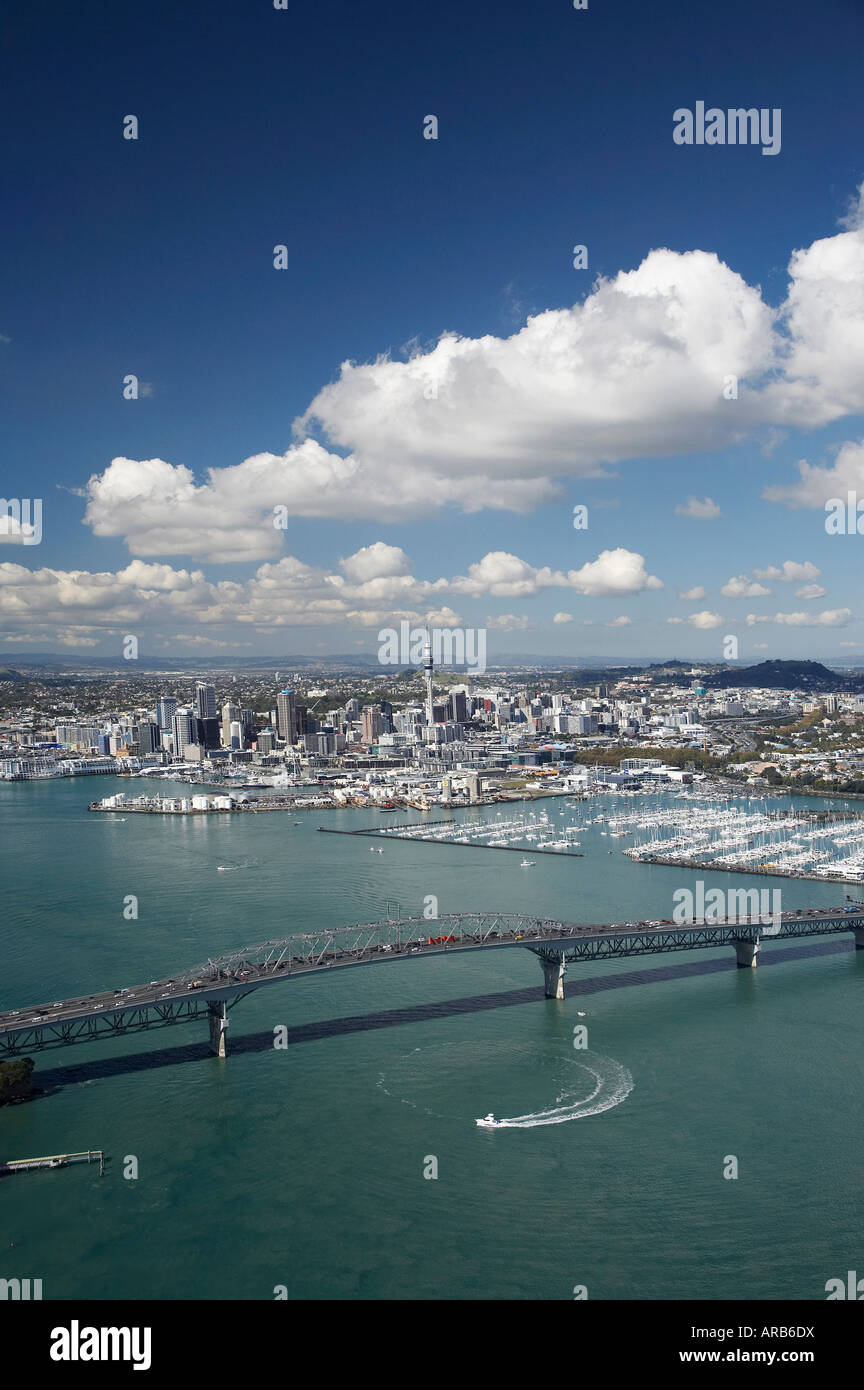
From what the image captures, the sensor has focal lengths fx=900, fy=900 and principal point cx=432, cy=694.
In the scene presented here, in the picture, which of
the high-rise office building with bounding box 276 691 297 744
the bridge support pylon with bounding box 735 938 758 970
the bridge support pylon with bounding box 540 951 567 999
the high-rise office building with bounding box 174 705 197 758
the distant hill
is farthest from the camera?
the distant hill

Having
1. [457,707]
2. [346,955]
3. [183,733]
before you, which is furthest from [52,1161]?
[457,707]

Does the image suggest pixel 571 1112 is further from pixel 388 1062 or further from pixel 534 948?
pixel 534 948

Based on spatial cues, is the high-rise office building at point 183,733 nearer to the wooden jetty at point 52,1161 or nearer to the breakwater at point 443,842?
the breakwater at point 443,842

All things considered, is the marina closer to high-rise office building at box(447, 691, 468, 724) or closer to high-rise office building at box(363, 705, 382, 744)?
high-rise office building at box(363, 705, 382, 744)

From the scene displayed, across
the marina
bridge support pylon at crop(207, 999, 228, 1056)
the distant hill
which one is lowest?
A: the marina

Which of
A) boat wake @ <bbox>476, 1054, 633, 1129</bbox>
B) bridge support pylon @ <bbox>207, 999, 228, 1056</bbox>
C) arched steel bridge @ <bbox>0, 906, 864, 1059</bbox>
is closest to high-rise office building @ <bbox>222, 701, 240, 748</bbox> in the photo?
arched steel bridge @ <bbox>0, 906, 864, 1059</bbox>

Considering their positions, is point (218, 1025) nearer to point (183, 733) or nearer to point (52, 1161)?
point (52, 1161)
